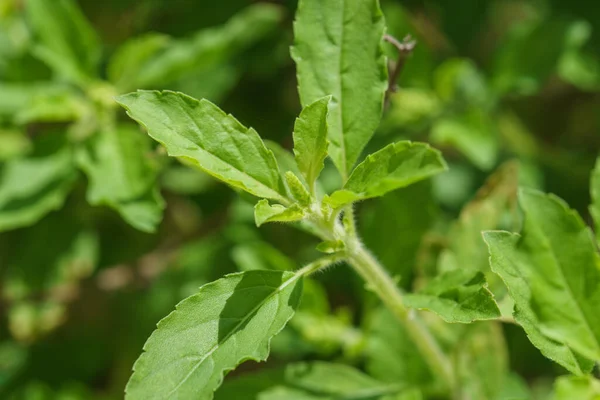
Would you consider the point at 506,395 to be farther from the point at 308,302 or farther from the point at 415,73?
the point at 415,73

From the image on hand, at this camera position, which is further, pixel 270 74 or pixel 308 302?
pixel 270 74

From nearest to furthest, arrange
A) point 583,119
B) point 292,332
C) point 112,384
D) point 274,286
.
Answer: point 274,286, point 292,332, point 112,384, point 583,119

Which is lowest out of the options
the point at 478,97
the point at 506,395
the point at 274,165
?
the point at 506,395

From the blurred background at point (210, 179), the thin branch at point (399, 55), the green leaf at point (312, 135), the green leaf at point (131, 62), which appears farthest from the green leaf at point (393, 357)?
the green leaf at point (131, 62)

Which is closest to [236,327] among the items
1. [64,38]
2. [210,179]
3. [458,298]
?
[458,298]

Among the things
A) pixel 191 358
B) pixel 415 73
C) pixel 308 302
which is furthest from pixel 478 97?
pixel 191 358

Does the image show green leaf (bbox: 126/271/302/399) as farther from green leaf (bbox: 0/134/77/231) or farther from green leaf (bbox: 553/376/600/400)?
green leaf (bbox: 0/134/77/231)

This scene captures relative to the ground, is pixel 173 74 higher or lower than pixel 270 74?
higher

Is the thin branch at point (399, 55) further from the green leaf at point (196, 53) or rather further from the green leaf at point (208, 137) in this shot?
the green leaf at point (196, 53)
